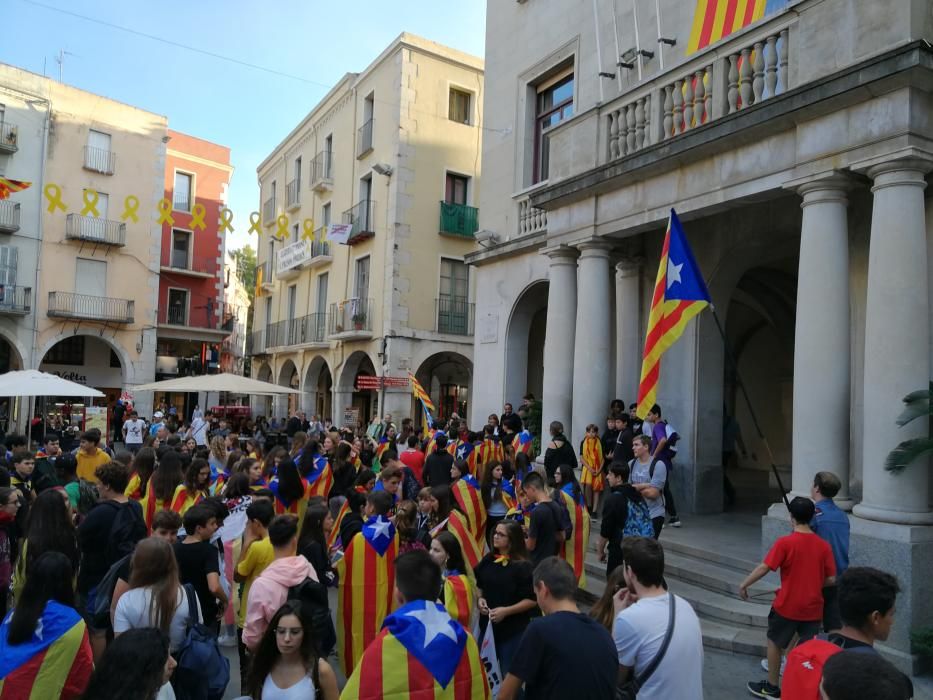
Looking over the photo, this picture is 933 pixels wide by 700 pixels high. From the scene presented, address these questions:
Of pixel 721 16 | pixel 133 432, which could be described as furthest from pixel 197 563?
pixel 133 432

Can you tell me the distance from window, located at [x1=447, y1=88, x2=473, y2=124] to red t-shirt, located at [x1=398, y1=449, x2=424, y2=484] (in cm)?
1763

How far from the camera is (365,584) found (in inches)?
210

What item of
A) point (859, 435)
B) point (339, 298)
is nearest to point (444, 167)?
point (339, 298)

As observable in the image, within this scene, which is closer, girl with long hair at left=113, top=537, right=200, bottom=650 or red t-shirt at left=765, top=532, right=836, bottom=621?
girl with long hair at left=113, top=537, right=200, bottom=650

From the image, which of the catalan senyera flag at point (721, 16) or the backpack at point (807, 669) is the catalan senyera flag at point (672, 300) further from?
the backpack at point (807, 669)

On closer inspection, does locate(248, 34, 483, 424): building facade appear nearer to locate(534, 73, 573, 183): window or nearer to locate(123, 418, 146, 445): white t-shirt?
locate(123, 418, 146, 445): white t-shirt

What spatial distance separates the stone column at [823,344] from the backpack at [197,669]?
630 cm

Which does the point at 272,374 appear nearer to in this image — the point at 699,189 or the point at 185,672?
the point at 699,189

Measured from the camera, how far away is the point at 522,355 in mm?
15484

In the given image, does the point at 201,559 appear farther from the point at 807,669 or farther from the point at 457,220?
the point at 457,220

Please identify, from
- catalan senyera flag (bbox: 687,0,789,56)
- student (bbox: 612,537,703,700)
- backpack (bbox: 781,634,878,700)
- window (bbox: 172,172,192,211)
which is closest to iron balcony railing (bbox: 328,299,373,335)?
window (bbox: 172,172,192,211)

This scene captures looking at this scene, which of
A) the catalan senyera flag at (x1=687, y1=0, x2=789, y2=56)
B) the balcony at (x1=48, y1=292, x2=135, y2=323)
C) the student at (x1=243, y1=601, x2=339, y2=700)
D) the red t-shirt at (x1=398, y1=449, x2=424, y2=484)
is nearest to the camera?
the student at (x1=243, y1=601, x2=339, y2=700)

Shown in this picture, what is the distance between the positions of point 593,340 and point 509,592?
704cm

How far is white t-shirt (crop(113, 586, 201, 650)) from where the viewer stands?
3.57m
